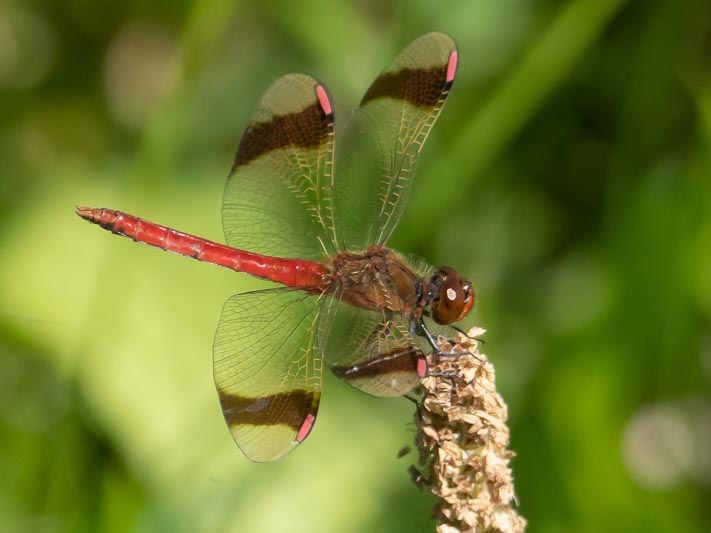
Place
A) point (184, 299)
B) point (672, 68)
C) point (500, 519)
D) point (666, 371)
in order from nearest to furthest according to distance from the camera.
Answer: point (500, 519) < point (666, 371) < point (184, 299) < point (672, 68)

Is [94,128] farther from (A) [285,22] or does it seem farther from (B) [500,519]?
(B) [500,519]

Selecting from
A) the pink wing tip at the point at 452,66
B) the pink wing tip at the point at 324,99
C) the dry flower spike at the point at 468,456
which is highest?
the pink wing tip at the point at 452,66

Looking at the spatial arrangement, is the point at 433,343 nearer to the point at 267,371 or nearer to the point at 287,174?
the point at 267,371

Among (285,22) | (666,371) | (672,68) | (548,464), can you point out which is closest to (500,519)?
(548,464)

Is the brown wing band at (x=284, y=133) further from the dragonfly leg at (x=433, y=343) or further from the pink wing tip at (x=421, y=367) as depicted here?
the pink wing tip at (x=421, y=367)

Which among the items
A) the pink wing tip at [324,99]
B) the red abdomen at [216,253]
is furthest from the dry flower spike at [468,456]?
the pink wing tip at [324,99]
